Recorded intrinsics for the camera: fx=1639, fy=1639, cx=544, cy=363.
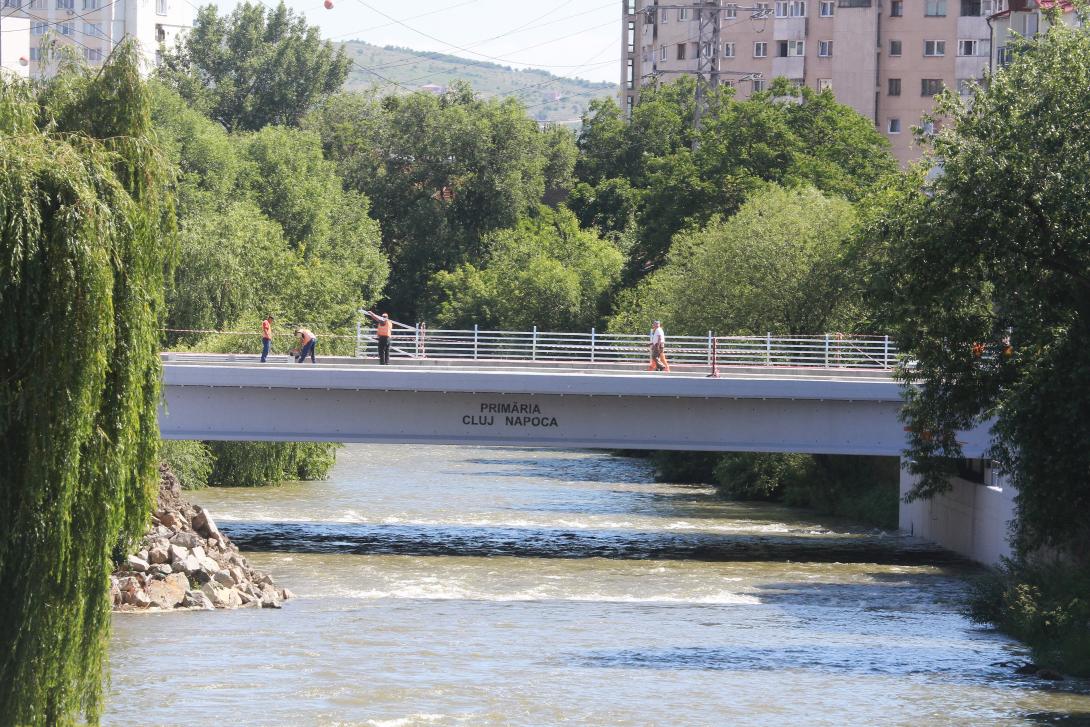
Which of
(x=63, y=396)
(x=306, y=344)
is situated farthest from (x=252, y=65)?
(x=63, y=396)

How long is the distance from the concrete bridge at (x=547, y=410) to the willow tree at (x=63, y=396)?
2294 centimetres

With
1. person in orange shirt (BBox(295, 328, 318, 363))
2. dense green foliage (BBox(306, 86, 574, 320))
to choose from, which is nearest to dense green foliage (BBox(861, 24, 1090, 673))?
person in orange shirt (BBox(295, 328, 318, 363))

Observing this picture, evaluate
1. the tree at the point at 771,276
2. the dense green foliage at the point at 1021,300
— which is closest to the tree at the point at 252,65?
the tree at the point at 771,276

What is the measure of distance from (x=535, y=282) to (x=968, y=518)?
41.8m

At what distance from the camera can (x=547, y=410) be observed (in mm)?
40031

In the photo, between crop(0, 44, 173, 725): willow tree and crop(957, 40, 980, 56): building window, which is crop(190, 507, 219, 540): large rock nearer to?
crop(0, 44, 173, 725): willow tree

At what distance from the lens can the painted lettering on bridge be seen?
131 ft

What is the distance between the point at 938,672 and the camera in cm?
2531

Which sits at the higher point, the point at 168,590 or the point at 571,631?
the point at 168,590

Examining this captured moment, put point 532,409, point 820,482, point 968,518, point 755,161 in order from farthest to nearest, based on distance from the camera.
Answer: point 755,161 < point 820,482 < point 968,518 < point 532,409

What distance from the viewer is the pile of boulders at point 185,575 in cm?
2942

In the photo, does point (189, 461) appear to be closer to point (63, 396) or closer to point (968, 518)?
point (968, 518)

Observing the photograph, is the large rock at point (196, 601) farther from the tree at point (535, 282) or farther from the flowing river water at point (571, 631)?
the tree at point (535, 282)

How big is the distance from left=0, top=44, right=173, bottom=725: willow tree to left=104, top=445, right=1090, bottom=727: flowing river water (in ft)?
19.7
